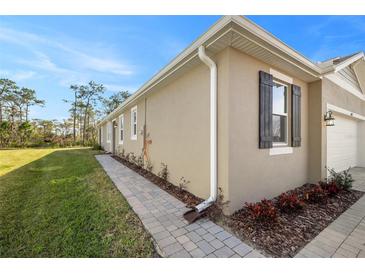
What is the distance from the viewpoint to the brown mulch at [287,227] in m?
2.25

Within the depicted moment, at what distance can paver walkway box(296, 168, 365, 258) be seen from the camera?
2.13 metres

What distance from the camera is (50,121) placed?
86.8 feet

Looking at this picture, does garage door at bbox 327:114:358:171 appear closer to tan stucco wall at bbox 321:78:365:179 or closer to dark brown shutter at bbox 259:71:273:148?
tan stucco wall at bbox 321:78:365:179

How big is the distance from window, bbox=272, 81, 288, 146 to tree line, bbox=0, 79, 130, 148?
→ 2317cm

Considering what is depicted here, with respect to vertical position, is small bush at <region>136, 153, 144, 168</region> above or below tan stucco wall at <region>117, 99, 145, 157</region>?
below

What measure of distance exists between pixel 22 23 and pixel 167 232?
4825 millimetres

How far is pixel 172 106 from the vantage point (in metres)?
4.86

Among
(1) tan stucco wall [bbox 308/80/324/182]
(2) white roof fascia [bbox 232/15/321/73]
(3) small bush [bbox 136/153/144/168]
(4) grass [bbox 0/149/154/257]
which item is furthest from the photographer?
(3) small bush [bbox 136/153/144/168]

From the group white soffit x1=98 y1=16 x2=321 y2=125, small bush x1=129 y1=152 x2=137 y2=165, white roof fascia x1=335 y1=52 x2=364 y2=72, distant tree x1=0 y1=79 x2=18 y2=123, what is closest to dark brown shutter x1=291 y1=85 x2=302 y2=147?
white soffit x1=98 y1=16 x2=321 y2=125

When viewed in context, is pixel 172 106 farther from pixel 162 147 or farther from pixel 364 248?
pixel 364 248

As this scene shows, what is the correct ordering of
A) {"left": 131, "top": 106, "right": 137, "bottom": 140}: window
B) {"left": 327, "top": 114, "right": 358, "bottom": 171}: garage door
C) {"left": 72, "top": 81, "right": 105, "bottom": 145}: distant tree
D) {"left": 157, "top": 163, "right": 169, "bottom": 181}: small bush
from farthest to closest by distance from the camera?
{"left": 72, "top": 81, "right": 105, "bottom": 145}: distant tree < {"left": 131, "top": 106, "right": 137, "bottom": 140}: window < {"left": 327, "top": 114, "right": 358, "bottom": 171}: garage door < {"left": 157, "top": 163, "right": 169, "bottom": 181}: small bush

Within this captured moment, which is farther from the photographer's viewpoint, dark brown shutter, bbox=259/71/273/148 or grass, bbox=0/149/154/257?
dark brown shutter, bbox=259/71/273/148
